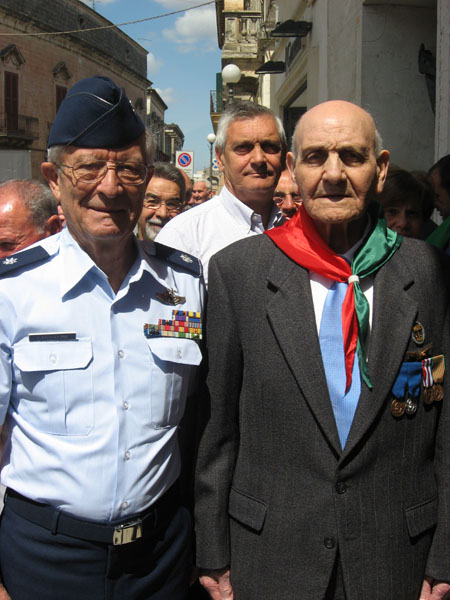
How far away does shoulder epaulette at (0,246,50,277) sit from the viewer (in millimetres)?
1776

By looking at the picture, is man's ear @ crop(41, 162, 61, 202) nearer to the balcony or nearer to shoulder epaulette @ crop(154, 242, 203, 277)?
shoulder epaulette @ crop(154, 242, 203, 277)

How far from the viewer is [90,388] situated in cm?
171

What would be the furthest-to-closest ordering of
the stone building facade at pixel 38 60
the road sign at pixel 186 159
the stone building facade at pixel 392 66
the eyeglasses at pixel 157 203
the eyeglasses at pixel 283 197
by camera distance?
the stone building facade at pixel 38 60 < the road sign at pixel 186 159 < the stone building facade at pixel 392 66 < the eyeglasses at pixel 157 203 < the eyeglasses at pixel 283 197

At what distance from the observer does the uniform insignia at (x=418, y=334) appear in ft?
5.98

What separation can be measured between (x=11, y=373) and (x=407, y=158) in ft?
17.5

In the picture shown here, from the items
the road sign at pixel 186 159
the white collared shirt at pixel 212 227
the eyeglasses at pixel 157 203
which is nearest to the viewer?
the white collared shirt at pixel 212 227

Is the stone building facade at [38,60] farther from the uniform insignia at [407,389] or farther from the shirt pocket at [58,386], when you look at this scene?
the uniform insignia at [407,389]

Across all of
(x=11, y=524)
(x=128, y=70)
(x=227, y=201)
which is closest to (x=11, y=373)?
(x=11, y=524)

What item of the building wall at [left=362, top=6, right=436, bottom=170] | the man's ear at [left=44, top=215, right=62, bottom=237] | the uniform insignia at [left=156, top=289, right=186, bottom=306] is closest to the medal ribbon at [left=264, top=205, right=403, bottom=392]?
the uniform insignia at [left=156, top=289, right=186, bottom=306]

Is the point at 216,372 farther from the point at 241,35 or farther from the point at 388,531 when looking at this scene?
the point at 241,35

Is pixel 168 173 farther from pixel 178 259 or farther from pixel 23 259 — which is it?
pixel 23 259

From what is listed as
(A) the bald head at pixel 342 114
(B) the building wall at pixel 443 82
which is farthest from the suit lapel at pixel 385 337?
(B) the building wall at pixel 443 82

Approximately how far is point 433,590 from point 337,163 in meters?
1.38

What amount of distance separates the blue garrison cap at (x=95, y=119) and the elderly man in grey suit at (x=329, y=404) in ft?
1.69
